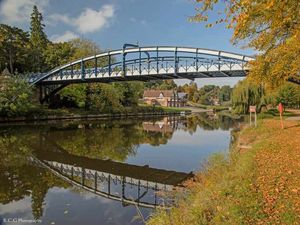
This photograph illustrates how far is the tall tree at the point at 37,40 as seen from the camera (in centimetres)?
5872

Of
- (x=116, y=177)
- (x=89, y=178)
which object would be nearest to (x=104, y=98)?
(x=89, y=178)

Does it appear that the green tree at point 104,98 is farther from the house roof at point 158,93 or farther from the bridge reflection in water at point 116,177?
the house roof at point 158,93

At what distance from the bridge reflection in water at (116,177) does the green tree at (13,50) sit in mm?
42184

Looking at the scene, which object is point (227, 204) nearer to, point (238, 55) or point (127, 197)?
point (127, 197)

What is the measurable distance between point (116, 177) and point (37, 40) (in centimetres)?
5917

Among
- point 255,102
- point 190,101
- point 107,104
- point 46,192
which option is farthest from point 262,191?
point 190,101

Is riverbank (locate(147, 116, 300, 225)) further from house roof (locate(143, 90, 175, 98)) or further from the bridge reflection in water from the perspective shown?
house roof (locate(143, 90, 175, 98))

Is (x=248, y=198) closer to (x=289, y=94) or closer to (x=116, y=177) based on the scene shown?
(x=116, y=177)

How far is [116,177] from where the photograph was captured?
11.7 metres

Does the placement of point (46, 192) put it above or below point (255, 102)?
below

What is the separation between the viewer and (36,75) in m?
49.5

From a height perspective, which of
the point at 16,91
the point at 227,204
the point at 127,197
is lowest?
the point at 127,197

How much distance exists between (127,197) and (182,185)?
219 cm

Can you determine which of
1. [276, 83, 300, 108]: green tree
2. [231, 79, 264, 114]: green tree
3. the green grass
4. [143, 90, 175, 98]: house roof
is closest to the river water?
the green grass
